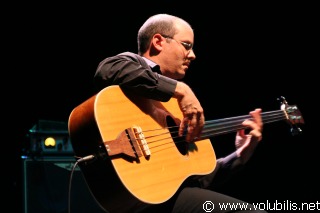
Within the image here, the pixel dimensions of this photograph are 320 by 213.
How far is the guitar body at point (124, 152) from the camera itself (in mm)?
1647

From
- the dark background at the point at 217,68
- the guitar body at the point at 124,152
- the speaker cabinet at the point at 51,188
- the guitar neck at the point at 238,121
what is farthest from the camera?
the dark background at the point at 217,68

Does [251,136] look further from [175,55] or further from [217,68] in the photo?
[217,68]

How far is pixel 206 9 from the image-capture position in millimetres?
4172

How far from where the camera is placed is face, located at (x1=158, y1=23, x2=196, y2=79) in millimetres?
2270

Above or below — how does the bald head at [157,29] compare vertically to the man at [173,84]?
above

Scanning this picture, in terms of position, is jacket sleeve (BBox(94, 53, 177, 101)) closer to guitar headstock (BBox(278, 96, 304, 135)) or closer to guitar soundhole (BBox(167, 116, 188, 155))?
guitar soundhole (BBox(167, 116, 188, 155))

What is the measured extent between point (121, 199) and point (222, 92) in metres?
2.79

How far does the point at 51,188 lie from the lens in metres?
3.27

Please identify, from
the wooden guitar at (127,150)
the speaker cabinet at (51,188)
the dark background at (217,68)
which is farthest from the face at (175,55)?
the dark background at (217,68)

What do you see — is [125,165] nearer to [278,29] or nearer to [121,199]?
[121,199]

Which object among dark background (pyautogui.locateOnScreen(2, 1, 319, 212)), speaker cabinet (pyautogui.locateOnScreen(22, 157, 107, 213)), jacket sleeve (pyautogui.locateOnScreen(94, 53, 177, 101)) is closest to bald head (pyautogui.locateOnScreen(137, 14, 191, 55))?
jacket sleeve (pyautogui.locateOnScreen(94, 53, 177, 101))

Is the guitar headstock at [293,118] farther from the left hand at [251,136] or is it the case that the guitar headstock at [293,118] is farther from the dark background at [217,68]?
the dark background at [217,68]

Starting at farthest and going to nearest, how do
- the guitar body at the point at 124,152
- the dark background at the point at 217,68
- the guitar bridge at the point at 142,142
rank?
the dark background at the point at 217,68, the guitar bridge at the point at 142,142, the guitar body at the point at 124,152

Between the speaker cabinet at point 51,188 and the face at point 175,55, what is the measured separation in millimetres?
1545
